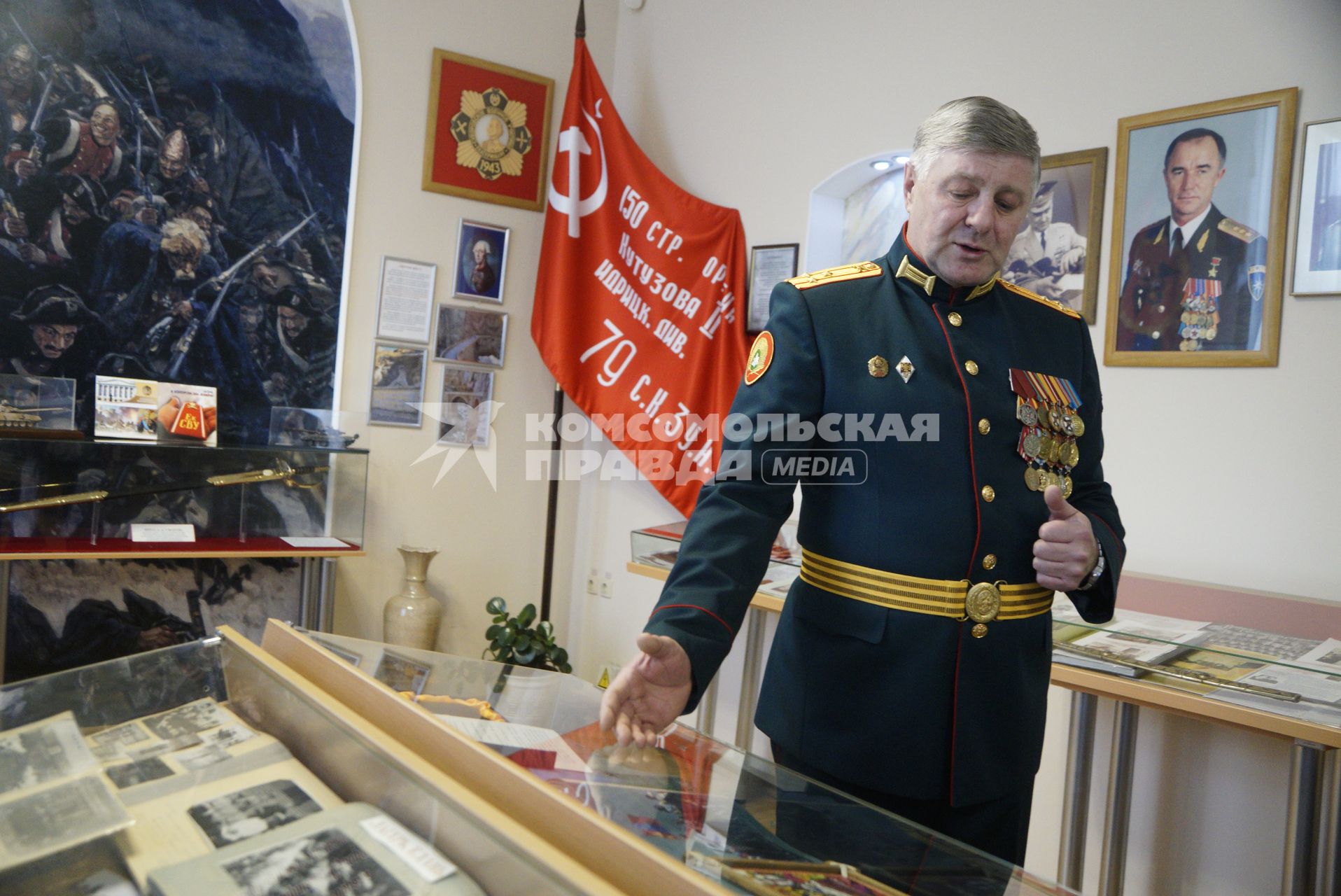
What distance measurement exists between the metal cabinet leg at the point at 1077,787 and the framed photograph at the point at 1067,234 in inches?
41.6

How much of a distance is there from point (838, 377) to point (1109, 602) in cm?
48

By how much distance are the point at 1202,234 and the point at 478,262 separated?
2.69 metres

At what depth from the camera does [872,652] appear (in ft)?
3.95

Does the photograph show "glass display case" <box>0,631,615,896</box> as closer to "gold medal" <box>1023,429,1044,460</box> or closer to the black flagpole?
"gold medal" <box>1023,429,1044,460</box>

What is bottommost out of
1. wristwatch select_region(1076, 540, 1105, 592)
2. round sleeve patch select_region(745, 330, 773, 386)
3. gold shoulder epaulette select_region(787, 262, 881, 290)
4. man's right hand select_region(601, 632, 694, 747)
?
man's right hand select_region(601, 632, 694, 747)

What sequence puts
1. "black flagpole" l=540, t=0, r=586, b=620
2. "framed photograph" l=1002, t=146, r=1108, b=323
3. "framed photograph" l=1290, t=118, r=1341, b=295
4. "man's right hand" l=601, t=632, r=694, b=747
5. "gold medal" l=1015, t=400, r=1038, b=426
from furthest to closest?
"black flagpole" l=540, t=0, r=586, b=620
"framed photograph" l=1002, t=146, r=1108, b=323
"framed photograph" l=1290, t=118, r=1341, b=295
"gold medal" l=1015, t=400, r=1038, b=426
"man's right hand" l=601, t=632, r=694, b=747

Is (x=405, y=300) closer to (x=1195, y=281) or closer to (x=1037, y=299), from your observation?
(x=1195, y=281)

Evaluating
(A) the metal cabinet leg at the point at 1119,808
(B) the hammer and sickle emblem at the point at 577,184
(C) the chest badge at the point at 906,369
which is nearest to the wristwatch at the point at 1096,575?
(C) the chest badge at the point at 906,369

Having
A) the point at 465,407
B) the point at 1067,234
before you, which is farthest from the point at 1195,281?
the point at 465,407

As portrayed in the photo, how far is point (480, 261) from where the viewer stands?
13.2 feet

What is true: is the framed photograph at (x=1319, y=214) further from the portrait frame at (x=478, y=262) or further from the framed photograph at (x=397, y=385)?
the framed photograph at (x=397, y=385)

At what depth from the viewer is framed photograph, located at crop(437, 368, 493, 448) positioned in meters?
4.02

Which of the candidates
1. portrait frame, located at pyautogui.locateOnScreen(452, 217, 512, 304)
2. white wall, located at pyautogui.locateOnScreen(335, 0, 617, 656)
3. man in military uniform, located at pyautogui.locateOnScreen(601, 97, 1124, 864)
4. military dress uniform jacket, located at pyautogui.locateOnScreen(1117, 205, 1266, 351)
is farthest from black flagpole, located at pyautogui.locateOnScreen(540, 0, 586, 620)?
man in military uniform, located at pyautogui.locateOnScreen(601, 97, 1124, 864)

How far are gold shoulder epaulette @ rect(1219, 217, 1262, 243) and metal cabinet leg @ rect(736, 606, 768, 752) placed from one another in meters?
1.71
